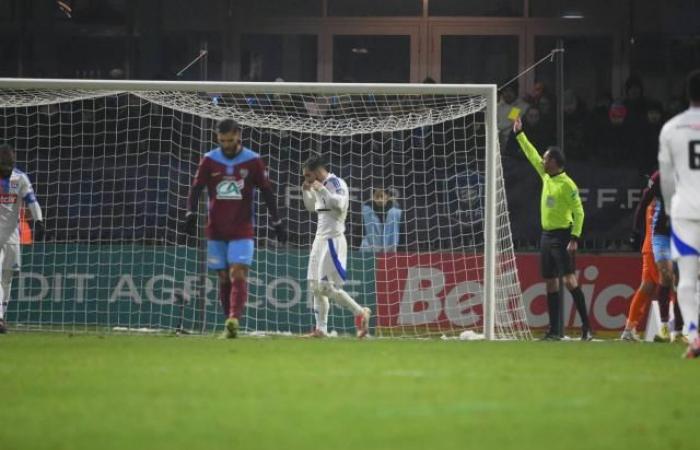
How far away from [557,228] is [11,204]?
21.6 feet

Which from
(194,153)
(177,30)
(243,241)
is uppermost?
(177,30)

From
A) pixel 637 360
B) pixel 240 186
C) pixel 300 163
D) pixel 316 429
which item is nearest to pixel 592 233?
pixel 300 163

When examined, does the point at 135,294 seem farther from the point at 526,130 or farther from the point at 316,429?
the point at 316,429

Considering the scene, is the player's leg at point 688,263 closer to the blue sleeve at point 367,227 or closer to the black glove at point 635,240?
the black glove at point 635,240

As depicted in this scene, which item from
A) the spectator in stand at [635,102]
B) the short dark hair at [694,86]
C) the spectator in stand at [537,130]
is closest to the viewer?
the short dark hair at [694,86]

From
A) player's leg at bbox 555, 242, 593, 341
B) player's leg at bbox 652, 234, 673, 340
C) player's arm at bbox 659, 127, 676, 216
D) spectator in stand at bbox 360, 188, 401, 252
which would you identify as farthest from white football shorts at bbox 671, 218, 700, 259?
spectator in stand at bbox 360, 188, 401, 252

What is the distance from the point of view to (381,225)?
2011cm

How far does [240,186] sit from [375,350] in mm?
2801

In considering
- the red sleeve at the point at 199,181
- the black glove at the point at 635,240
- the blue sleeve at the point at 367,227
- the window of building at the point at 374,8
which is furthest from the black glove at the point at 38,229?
the window of building at the point at 374,8

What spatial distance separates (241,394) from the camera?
8891mm

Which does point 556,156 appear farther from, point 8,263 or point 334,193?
point 8,263

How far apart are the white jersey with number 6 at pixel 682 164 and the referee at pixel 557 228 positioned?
19.9 feet

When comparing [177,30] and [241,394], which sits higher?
[177,30]

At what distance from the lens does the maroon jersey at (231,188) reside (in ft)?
50.3
